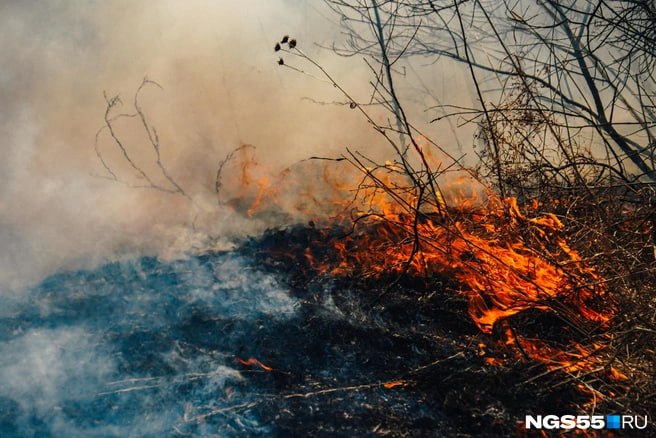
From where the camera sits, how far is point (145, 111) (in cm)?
655

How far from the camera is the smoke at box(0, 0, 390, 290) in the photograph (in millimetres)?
5973

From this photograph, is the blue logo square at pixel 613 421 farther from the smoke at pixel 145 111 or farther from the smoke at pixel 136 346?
the smoke at pixel 145 111

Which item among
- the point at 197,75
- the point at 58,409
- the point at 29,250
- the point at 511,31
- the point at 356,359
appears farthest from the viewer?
the point at 511,31

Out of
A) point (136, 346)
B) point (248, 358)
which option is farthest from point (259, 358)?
point (136, 346)

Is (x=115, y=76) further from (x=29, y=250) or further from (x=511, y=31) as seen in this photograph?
(x=511, y=31)

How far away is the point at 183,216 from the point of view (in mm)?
6336

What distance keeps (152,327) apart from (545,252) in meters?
3.72

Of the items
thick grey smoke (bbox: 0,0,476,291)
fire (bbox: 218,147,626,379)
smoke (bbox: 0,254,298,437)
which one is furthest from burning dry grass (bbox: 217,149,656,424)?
smoke (bbox: 0,254,298,437)

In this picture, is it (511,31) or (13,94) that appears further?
(511,31)

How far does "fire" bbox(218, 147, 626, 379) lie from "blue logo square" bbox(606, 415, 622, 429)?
0.44 meters

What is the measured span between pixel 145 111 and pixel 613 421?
5937 mm

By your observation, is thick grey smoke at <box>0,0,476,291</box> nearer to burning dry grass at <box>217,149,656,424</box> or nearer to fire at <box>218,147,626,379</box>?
burning dry grass at <box>217,149,656,424</box>

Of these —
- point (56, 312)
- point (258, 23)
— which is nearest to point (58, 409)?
point (56, 312)

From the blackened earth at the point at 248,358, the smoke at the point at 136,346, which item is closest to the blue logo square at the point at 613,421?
the blackened earth at the point at 248,358
